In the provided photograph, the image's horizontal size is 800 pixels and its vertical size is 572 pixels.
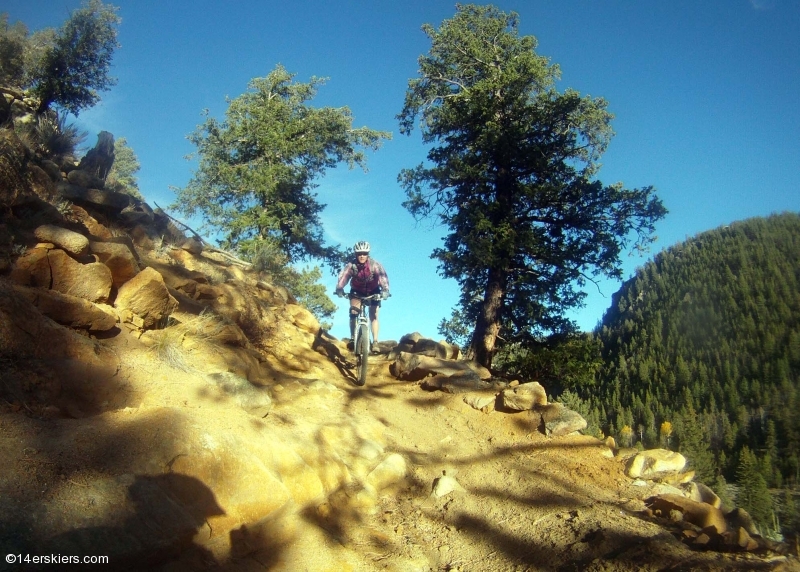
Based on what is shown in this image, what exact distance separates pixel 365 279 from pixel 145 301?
11.6ft

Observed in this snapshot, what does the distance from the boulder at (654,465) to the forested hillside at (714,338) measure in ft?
29.6

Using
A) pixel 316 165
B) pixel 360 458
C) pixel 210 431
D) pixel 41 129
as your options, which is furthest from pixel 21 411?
pixel 316 165

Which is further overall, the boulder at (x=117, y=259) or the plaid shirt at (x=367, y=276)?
the plaid shirt at (x=367, y=276)

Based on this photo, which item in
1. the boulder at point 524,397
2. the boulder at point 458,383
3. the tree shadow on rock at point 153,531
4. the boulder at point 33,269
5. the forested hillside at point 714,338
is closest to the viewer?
the tree shadow on rock at point 153,531

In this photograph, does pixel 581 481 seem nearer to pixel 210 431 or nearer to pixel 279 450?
pixel 279 450

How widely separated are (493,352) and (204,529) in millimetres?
9217

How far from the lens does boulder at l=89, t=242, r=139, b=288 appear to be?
241 inches

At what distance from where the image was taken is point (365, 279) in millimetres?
8820

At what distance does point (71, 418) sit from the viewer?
4.07 metres

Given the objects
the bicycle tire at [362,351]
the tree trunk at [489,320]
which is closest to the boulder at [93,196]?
the bicycle tire at [362,351]

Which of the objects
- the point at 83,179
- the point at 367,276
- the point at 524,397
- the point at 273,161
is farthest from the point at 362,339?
the point at 273,161

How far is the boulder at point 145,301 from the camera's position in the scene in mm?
6121

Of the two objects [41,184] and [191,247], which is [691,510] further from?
[191,247]

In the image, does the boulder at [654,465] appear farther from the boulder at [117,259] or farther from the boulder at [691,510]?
the boulder at [117,259]
